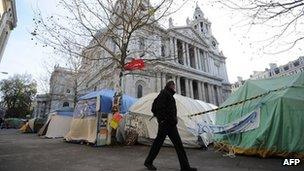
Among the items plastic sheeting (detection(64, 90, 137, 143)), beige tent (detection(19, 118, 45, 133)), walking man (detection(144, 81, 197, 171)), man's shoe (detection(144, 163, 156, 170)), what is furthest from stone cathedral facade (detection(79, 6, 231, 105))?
man's shoe (detection(144, 163, 156, 170))

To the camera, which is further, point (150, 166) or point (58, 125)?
point (58, 125)

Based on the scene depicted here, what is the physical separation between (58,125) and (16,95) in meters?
57.9

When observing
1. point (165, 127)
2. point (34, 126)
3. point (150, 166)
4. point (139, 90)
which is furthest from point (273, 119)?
point (139, 90)

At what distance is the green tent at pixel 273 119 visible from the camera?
638cm

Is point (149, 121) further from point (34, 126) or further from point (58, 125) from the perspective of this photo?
point (34, 126)

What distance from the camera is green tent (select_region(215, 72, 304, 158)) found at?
6383 mm

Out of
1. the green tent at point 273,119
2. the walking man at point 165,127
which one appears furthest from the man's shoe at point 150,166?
the green tent at point 273,119

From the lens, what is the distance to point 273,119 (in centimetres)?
681

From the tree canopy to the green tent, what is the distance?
71.6m

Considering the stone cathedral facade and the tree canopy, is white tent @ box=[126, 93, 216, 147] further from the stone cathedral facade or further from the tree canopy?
the tree canopy

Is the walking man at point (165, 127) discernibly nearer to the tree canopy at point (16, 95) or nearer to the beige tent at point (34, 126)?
the beige tent at point (34, 126)

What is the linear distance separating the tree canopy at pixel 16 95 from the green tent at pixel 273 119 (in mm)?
71635

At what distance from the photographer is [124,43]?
41.4 ft

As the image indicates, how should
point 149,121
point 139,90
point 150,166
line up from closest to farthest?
point 150,166 → point 149,121 → point 139,90
